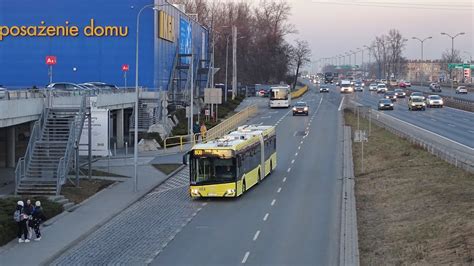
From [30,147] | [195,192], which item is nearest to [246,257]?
[195,192]

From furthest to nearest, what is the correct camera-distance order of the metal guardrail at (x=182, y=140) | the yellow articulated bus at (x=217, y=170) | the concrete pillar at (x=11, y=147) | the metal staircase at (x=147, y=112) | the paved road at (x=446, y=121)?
the metal staircase at (x=147, y=112), the paved road at (x=446, y=121), the metal guardrail at (x=182, y=140), the concrete pillar at (x=11, y=147), the yellow articulated bus at (x=217, y=170)

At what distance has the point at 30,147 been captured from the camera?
31.7 metres

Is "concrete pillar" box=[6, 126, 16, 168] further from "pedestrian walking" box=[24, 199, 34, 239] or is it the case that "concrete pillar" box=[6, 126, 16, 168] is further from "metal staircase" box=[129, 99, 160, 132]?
"pedestrian walking" box=[24, 199, 34, 239]

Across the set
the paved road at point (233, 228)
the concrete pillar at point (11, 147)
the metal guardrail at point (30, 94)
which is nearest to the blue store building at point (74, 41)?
the metal guardrail at point (30, 94)

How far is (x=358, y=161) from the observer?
42.6m

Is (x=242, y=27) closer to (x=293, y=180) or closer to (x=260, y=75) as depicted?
(x=260, y=75)

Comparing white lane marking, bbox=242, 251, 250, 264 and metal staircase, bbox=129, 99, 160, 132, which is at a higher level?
metal staircase, bbox=129, 99, 160, 132

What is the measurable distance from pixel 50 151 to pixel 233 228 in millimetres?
11606

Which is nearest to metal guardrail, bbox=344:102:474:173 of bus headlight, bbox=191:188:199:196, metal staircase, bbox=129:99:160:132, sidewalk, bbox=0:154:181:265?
bus headlight, bbox=191:188:199:196

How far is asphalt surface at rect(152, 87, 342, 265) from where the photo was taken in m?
20.4

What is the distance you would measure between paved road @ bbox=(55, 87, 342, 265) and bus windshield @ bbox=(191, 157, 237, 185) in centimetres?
95

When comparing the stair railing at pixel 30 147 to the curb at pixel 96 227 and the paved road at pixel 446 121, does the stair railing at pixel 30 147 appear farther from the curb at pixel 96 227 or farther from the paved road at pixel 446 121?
the paved road at pixel 446 121

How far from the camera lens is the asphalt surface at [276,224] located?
66.8 feet

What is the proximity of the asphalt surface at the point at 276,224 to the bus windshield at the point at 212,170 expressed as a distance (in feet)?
3.23
